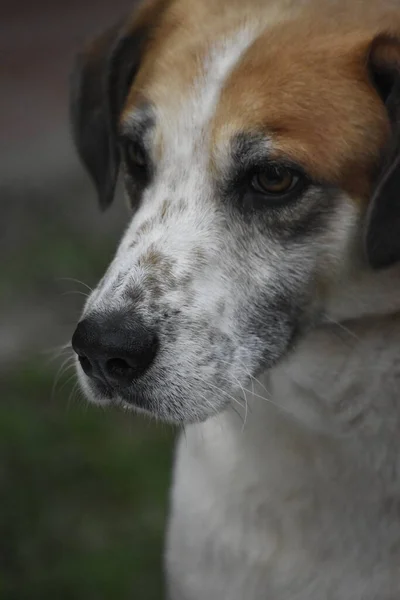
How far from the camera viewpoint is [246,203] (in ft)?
7.02

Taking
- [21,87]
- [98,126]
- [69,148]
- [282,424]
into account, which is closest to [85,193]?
[69,148]

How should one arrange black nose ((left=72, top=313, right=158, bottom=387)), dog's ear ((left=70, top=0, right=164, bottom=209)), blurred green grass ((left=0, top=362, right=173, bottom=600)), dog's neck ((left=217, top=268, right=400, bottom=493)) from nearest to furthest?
1. black nose ((left=72, top=313, right=158, bottom=387))
2. dog's neck ((left=217, top=268, right=400, bottom=493))
3. dog's ear ((left=70, top=0, right=164, bottom=209))
4. blurred green grass ((left=0, top=362, right=173, bottom=600))

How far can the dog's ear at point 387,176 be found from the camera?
201 centimetres

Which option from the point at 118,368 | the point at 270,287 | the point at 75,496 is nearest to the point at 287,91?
the point at 270,287

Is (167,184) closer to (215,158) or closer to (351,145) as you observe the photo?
(215,158)

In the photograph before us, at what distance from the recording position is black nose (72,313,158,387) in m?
2.00

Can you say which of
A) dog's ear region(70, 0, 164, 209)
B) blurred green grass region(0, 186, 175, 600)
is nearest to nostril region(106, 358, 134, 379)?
dog's ear region(70, 0, 164, 209)

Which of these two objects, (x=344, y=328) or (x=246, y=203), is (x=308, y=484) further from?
(x=246, y=203)

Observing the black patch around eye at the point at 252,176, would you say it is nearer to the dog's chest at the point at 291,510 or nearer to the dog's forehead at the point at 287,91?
the dog's forehead at the point at 287,91

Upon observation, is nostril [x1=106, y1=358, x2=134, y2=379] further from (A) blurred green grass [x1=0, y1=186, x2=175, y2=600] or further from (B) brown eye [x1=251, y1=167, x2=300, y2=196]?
(A) blurred green grass [x1=0, y1=186, x2=175, y2=600]

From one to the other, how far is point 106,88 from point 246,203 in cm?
57

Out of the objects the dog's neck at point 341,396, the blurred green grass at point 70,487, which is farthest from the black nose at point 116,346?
the blurred green grass at point 70,487

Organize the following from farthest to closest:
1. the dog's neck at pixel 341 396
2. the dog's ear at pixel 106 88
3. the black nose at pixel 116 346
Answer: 1. the dog's ear at pixel 106 88
2. the dog's neck at pixel 341 396
3. the black nose at pixel 116 346

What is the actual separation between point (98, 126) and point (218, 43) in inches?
18.6
